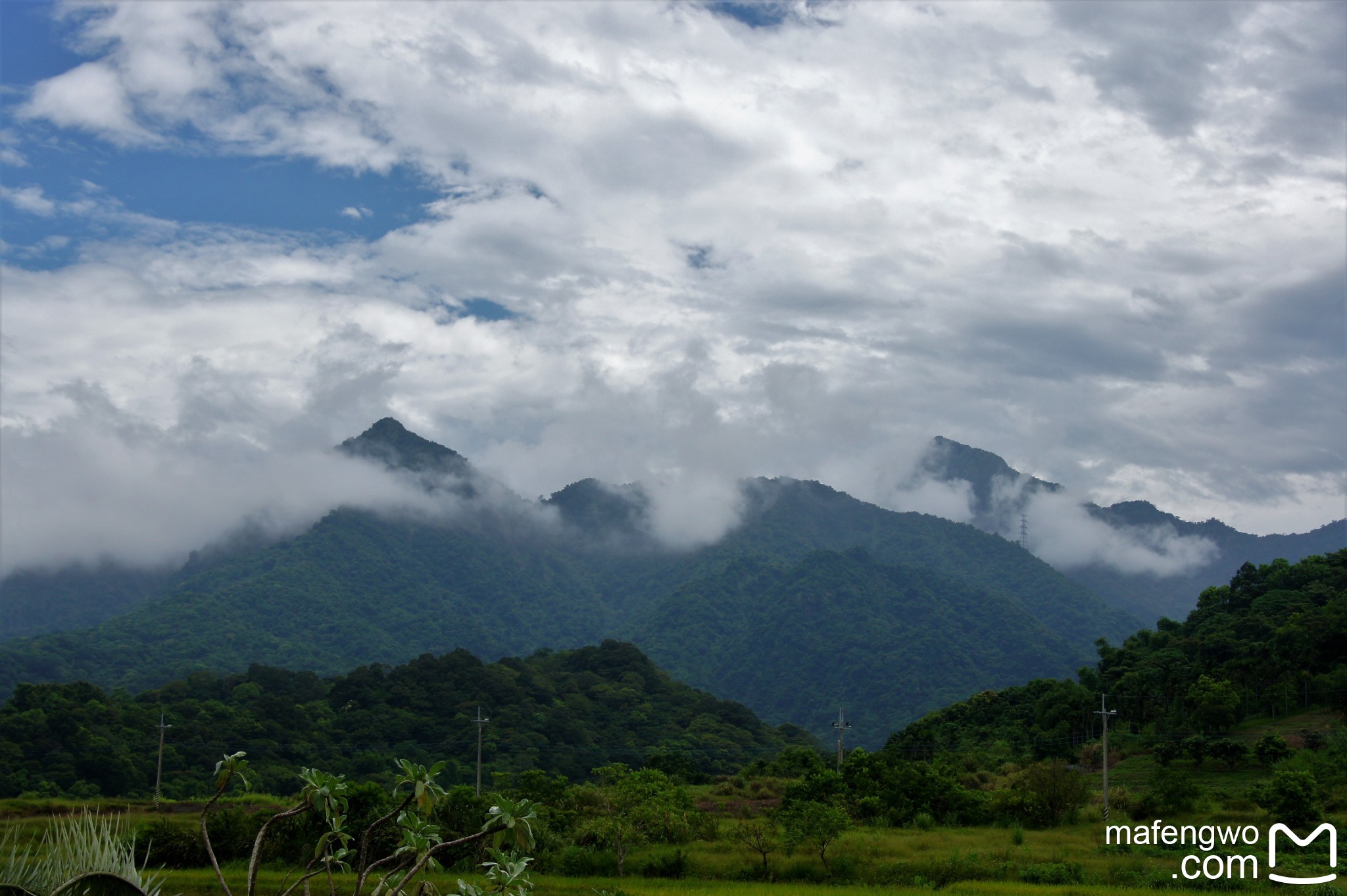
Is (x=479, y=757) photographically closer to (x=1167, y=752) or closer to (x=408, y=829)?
(x=1167, y=752)

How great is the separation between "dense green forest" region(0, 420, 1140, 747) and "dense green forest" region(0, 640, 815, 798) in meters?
26.0

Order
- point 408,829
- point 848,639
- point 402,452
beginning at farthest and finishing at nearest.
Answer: point 402,452, point 848,639, point 408,829

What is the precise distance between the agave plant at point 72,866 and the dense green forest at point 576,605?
101128 millimetres

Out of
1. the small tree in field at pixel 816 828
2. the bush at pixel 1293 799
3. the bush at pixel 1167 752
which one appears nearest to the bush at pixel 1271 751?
the bush at pixel 1167 752

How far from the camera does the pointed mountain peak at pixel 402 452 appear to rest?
19088 centimetres

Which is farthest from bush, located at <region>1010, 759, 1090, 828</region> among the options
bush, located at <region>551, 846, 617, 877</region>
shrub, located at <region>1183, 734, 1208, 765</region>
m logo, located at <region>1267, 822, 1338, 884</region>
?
bush, located at <region>551, 846, 617, 877</region>

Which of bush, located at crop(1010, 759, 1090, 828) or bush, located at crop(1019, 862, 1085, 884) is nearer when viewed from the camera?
bush, located at crop(1019, 862, 1085, 884)

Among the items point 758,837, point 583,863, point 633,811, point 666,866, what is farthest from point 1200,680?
point 583,863

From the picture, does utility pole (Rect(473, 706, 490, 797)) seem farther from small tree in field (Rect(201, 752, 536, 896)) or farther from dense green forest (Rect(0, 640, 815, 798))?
small tree in field (Rect(201, 752, 536, 896))

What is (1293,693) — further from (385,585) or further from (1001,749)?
(385,585)

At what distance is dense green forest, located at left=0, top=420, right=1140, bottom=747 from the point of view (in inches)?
4587

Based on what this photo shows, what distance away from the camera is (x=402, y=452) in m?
196

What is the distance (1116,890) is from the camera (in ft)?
88.8

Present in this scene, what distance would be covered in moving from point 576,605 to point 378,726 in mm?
99034
